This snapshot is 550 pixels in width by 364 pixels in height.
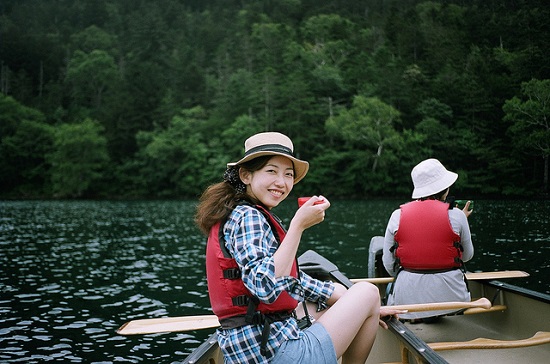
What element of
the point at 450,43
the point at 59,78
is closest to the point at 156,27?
the point at 59,78

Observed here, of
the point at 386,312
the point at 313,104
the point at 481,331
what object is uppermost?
the point at 313,104

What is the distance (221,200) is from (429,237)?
233 centimetres

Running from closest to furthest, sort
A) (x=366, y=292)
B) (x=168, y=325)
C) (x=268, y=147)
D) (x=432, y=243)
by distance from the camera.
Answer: (x=268, y=147) → (x=366, y=292) → (x=168, y=325) → (x=432, y=243)

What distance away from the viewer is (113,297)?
879 cm

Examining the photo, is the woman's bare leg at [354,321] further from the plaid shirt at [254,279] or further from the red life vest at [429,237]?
the red life vest at [429,237]

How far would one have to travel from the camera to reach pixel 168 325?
11.3 ft

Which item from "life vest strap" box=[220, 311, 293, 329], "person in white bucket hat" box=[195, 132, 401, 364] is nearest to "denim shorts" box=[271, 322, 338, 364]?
"person in white bucket hat" box=[195, 132, 401, 364]

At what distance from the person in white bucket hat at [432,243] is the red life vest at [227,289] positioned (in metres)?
2.15

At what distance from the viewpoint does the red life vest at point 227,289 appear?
2193 millimetres

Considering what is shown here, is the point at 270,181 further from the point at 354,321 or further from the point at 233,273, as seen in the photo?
the point at 354,321

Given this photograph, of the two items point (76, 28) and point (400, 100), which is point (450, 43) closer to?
point (400, 100)

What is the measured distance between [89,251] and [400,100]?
3574 cm

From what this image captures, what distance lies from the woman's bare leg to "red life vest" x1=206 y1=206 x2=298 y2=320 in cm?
23

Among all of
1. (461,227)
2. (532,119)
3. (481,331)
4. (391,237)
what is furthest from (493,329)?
(532,119)
